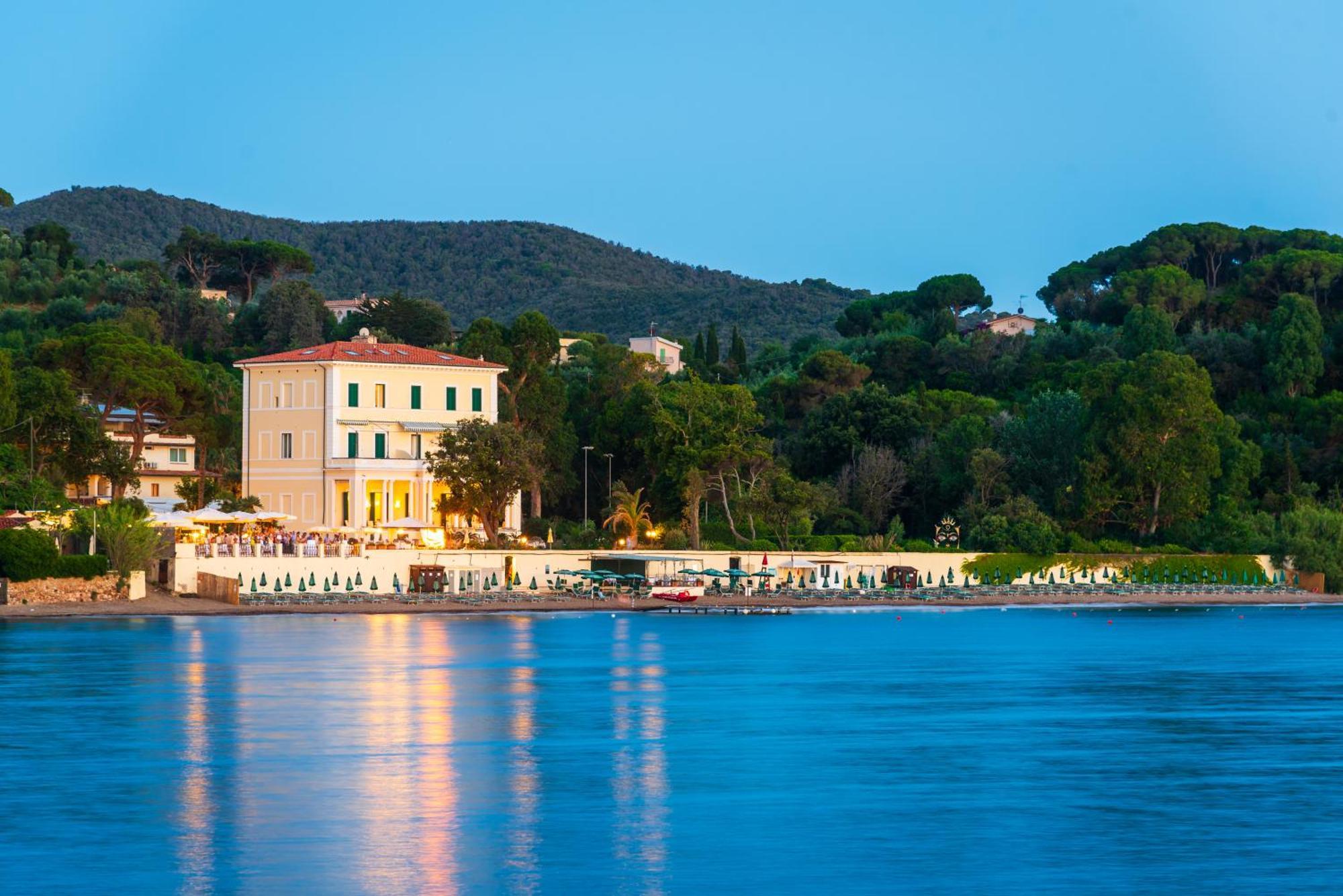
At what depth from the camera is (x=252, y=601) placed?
68.8m

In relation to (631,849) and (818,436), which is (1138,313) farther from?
(631,849)

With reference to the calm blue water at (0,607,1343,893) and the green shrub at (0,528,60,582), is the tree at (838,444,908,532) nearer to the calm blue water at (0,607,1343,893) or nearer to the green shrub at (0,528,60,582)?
the calm blue water at (0,607,1343,893)

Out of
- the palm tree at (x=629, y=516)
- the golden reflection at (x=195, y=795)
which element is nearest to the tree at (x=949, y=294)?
the palm tree at (x=629, y=516)

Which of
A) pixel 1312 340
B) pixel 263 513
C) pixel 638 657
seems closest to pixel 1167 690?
pixel 638 657

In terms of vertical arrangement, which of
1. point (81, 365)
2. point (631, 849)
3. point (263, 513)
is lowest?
point (631, 849)

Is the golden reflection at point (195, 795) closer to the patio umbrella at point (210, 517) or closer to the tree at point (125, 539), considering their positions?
the tree at point (125, 539)

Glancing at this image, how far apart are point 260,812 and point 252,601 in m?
44.2

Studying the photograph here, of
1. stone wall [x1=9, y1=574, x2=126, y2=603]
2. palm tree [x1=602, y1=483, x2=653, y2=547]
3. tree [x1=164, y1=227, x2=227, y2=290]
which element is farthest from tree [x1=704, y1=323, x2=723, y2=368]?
stone wall [x1=9, y1=574, x2=126, y2=603]

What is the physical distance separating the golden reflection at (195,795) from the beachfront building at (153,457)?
45059 mm

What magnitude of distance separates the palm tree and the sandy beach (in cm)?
396

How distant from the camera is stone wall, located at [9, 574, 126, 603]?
210ft

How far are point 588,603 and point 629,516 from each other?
265 inches

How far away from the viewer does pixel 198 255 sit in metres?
138

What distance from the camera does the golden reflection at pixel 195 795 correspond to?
22.1 m
